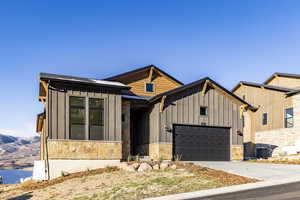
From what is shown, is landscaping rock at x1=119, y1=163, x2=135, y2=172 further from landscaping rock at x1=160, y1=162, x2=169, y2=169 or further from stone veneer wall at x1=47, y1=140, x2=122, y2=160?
landscaping rock at x1=160, y1=162, x2=169, y2=169

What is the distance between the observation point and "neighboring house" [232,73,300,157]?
105 feet

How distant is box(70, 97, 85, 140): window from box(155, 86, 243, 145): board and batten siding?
18.9 feet

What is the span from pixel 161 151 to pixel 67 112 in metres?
7.36

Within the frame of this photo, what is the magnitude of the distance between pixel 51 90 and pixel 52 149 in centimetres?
356

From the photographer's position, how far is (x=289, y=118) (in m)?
33.2

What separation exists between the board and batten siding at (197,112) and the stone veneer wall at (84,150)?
3893mm

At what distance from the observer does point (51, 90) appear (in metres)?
19.3

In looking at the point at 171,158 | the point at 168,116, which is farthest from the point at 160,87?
the point at 171,158

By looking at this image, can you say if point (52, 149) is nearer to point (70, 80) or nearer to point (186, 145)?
point (70, 80)

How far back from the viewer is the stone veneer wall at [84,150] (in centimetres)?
1881

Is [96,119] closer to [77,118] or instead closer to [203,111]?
[77,118]

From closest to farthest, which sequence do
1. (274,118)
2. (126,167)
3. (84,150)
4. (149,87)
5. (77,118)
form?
(126,167) → (84,150) → (77,118) → (149,87) → (274,118)

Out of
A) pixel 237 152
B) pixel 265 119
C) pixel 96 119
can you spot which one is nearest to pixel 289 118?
pixel 265 119

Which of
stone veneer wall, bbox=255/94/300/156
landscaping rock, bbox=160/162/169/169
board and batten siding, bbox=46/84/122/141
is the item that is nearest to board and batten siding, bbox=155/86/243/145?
board and batten siding, bbox=46/84/122/141
